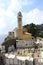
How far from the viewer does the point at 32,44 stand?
139 ft

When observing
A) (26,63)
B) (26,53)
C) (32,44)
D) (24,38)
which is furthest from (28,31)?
(26,63)

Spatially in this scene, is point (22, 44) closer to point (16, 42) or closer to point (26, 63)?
point (16, 42)

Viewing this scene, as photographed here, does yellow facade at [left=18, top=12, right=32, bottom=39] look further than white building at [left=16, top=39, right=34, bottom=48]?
Yes

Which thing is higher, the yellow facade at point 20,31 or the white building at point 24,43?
the yellow facade at point 20,31

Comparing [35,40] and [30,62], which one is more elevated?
[35,40]

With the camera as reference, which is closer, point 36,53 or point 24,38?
point 36,53

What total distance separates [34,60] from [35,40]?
41.4 feet

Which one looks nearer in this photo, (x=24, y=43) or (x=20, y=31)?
(x=24, y=43)

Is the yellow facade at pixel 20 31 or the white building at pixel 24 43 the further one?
the yellow facade at pixel 20 31

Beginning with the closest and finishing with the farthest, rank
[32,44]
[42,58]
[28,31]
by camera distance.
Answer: [42,58] → [32,44] → [28,31]

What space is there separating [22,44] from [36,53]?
921 cm

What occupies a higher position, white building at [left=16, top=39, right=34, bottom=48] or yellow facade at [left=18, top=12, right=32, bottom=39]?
yellow facade at [left=18, top=12, right=32, bottom=39]

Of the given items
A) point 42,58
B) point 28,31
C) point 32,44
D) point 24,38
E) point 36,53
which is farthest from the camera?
point 28,31

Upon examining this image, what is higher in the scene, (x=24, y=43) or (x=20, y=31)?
(x=20, y=31)
